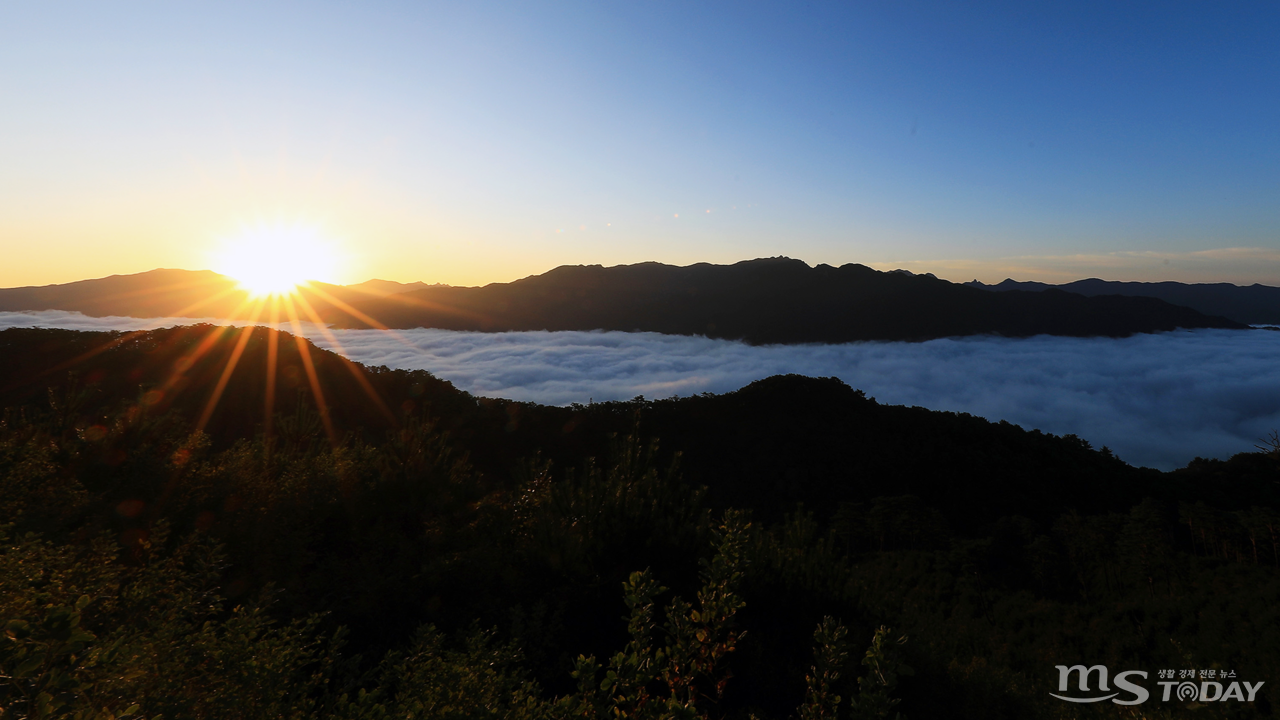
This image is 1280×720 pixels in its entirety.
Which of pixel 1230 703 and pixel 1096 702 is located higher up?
pixel 1096 702

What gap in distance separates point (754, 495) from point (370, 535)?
1704 inches

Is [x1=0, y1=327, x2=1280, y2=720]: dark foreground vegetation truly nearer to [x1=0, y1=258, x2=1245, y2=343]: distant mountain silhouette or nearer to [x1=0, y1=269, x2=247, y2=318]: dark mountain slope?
[x1=0, y1=269, x2=247, y2=318]: dark mountain slope

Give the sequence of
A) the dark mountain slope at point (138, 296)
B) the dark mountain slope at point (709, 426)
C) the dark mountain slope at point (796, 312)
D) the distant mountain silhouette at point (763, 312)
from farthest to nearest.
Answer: the dark mountain slope at point (796, 312), the distant mountain silhouette at point (763, 312), the dark mountain slope at point (138, 296), the dark mountain slope at point (709, 426)

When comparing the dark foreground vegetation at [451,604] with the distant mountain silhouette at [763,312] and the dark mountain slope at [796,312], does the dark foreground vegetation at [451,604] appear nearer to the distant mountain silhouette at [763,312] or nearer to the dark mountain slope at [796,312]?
the distant mountain silhouette at [763,312]

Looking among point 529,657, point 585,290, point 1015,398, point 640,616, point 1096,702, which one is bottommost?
point 1015,398

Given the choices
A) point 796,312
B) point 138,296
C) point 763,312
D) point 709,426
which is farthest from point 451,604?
point 796,312

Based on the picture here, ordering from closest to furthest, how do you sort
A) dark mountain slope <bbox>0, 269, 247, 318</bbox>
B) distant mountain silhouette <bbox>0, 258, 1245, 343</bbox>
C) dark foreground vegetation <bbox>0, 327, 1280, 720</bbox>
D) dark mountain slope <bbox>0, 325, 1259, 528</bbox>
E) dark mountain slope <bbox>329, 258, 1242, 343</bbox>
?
dark foreground vegetation <bbox>0, 327, 1280, 720</bbox>
dark mountain slope <bbox>0, 325, 1259, 528</bbox>
dark mountain slope <bbox>0, 269, 247, 318</bbox>
distant mountain silhouette <bbox>0, 258, 1245, 343</bbox>
dark mountain slope <bbox>329, 258, 1242, 343</bbox>

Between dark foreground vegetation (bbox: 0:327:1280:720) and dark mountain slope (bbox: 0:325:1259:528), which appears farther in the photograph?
dark mountain slope (bbox: 0:325:1259:528)

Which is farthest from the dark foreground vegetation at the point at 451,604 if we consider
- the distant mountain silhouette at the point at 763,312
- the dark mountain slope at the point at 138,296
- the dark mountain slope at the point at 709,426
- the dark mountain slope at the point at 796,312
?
the dark mountain slope at the point at 796,312

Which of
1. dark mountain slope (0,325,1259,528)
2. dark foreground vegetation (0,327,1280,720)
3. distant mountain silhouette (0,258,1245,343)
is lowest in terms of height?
dark mountain slope (0,325,1259,528)

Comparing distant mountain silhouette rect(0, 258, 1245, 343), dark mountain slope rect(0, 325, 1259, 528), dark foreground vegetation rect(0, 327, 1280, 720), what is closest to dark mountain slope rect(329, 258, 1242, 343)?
distant mountain silhouette rect(0, 258, 1245, 343)

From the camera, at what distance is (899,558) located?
28062mm

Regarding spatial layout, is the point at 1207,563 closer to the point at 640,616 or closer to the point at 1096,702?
the point at 1096,702

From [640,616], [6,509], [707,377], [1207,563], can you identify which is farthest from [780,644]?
[707,377]
